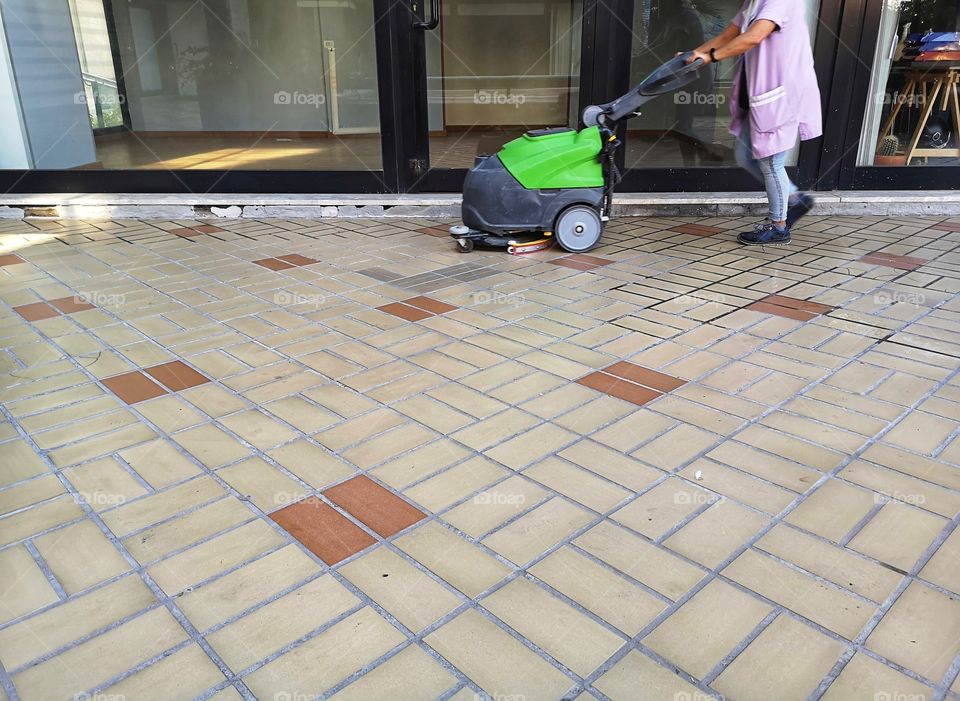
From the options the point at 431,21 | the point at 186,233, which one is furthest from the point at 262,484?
the point at 431,21

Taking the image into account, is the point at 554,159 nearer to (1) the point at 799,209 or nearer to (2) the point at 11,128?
(1) the point at 799,209

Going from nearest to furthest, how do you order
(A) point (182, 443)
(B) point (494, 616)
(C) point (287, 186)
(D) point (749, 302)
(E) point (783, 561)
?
(B) point (494, 616), (E) point (783, 561), (A) point (182, 443), (D) point (749, 302), (C) point (287, 186)

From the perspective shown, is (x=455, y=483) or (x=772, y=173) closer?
(x=455, y=483)

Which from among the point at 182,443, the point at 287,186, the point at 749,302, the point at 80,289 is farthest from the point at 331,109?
the point at 182,443

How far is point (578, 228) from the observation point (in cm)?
395

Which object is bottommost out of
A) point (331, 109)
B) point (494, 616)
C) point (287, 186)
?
point (494, 616)

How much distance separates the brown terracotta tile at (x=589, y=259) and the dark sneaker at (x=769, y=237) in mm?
912

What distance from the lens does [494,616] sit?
1.47 metres

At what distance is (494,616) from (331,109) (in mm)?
5893

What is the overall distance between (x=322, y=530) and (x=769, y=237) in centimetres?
332

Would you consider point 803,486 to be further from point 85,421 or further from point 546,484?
point 85,421

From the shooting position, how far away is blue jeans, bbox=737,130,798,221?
157 inches

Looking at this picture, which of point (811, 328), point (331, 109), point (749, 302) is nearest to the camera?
point (811, 328)

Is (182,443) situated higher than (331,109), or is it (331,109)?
(331,109)
